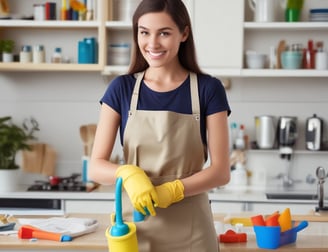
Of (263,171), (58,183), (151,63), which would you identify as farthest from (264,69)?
(151,63)

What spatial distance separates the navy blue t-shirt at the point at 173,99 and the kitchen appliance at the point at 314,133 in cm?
245

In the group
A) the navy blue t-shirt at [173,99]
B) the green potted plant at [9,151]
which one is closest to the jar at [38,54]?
the green potted plant at [9,151]

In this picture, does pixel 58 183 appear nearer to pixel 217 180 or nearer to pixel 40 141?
pixel 40 141

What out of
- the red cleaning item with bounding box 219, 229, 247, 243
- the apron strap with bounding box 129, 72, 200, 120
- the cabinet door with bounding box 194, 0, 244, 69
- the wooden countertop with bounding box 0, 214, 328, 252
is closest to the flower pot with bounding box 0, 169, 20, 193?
the cabinet door with bounding box 194, 0, 244, 69

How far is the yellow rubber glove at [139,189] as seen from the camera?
175 cm

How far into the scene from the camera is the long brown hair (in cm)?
191

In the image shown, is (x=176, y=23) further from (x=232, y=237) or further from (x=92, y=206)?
(x=92, y=206)

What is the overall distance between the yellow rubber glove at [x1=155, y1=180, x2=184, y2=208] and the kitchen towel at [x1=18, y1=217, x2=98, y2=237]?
69cm

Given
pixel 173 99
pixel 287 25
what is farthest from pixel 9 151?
pixel 173 99

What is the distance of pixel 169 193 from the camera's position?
181cm

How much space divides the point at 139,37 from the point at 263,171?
101 inches

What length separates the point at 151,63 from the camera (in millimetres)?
1943

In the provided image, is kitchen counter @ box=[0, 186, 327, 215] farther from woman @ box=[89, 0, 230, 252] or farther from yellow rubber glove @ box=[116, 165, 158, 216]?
yellow rubber glove @ box=[116, 165, 158, 216]

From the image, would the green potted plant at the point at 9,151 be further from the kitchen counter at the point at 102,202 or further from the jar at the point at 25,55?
the jar at the point at 25,55
